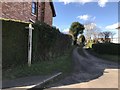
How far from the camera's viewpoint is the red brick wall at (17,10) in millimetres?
18156

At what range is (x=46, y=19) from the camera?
29.7 m

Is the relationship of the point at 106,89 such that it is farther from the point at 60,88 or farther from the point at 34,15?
the point at 34,15

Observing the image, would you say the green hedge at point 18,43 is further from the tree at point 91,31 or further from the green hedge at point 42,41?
the tree at point 91,31

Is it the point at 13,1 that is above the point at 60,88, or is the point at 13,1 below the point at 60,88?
above

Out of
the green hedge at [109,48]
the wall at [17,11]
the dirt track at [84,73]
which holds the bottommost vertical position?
the dirt track at [84,73]

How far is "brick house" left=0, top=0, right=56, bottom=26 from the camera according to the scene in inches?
727

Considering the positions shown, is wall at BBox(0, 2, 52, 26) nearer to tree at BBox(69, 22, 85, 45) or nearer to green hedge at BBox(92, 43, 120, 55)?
green hedge at BBox(92, 43, 120, 55)

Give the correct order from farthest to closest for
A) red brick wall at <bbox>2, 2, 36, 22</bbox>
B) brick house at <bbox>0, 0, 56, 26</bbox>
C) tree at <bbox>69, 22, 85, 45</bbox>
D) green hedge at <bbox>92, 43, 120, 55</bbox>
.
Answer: tree at <bbox>69, 22, 85, 45</bbox>
green hedge at <bbox>92, 43, 120, 55</bbox>
brick house at <bbox>0, 0, 56, 26</bbox>
red brick wall at <bbox>2, 2, 36, 22</bbox>

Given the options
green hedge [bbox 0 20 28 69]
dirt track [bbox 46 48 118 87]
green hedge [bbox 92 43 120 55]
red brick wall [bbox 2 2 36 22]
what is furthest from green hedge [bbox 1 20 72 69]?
green hedge [bbox 92 43 120 55]

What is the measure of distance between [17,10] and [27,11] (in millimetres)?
2197

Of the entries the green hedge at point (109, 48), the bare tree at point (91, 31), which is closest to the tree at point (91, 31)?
the bare tree at point (91, 31)

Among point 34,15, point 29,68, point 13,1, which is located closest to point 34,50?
point 29,68

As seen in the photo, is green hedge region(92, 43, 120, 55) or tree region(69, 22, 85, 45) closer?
green hedge region(92, 43, 120, 55)

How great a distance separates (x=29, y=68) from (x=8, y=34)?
7.61 ft
